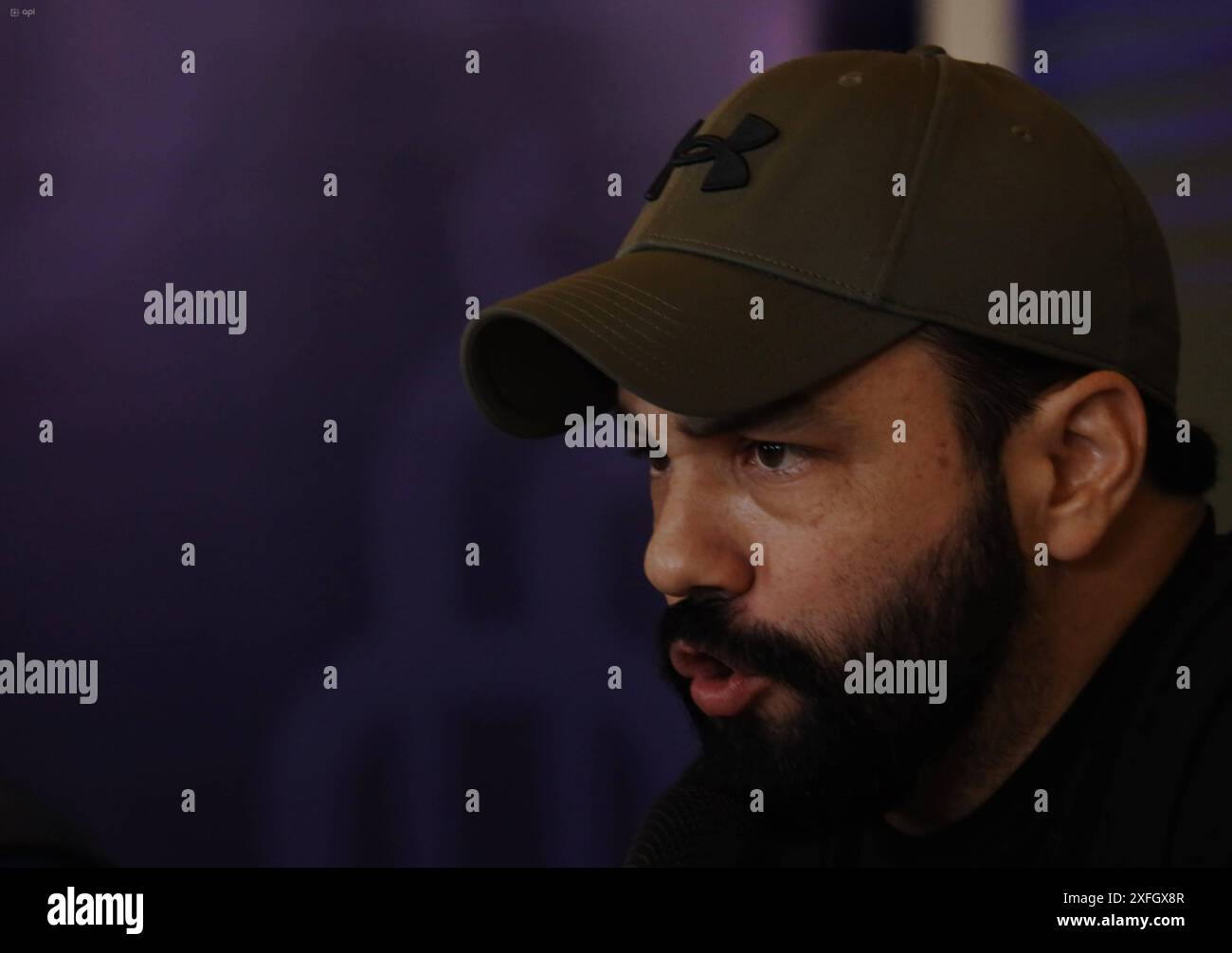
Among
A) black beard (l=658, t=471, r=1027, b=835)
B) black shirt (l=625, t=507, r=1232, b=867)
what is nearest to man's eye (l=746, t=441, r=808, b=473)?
black beard (l=658, t=471, r=1027, b=835)

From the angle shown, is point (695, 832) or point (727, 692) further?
point (695, 832)

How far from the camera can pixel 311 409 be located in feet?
5.20

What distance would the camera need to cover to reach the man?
91 cm

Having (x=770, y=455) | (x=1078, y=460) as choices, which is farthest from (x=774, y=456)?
(x=1078, y=460)

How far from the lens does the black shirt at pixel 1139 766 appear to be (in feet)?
2.93

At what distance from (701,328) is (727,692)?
256 millimetres

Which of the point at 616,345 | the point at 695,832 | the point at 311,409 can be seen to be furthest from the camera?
the point at 311,409

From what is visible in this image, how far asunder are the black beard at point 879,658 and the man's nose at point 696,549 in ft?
0.06

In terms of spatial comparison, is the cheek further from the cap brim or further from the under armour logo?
the under armour logo

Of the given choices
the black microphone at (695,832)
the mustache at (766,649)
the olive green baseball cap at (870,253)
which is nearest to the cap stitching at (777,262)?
the olive green baseball cap at (870,253)

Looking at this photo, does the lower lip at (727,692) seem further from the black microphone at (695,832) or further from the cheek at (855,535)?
the black microphone at (695,832)

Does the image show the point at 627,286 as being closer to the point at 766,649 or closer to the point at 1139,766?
the point at 766,649

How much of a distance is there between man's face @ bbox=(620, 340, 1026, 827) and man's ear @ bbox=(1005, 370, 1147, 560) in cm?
3

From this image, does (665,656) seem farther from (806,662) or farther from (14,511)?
(14,511)
